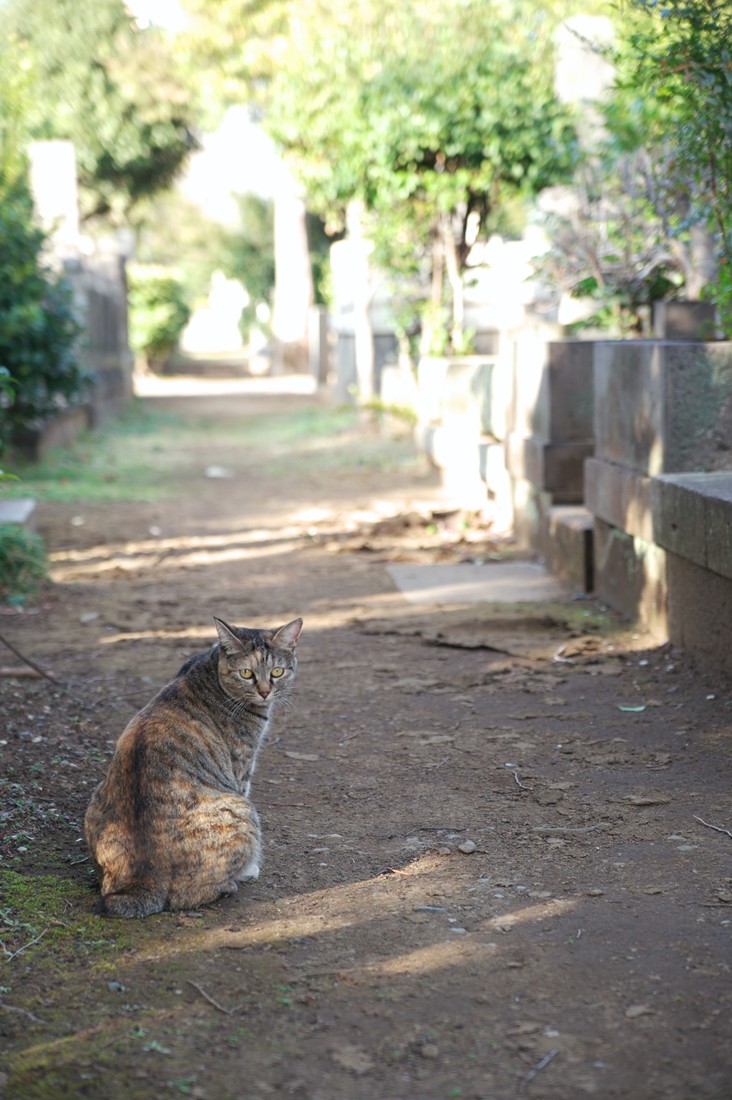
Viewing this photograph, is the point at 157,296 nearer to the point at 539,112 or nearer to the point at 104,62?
the point at 104,62

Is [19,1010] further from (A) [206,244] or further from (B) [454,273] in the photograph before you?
(A) [206,244]

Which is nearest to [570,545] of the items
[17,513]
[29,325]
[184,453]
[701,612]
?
[701,612]

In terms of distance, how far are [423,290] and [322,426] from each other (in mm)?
4110

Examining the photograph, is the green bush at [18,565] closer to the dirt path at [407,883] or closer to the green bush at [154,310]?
the dirt path at [407,883]

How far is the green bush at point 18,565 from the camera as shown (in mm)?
7539

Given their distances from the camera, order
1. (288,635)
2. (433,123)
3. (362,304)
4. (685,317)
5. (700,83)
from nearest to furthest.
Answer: (288,635) < (700,83) < (685,317) < (433,123) < (362,304)

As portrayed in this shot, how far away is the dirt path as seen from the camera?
271 cm

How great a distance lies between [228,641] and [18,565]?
4.07 m

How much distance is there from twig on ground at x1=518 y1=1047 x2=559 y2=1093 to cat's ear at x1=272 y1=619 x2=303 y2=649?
5.84 ft

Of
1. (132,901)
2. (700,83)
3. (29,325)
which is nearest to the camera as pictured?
(132,901)

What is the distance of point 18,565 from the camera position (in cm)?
768

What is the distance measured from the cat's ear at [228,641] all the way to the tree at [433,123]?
7.42 meters

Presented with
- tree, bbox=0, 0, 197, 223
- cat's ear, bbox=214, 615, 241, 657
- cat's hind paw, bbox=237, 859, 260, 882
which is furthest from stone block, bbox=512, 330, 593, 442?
tree, bbox=0, 0, 197, 223

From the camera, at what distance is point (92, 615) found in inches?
282
